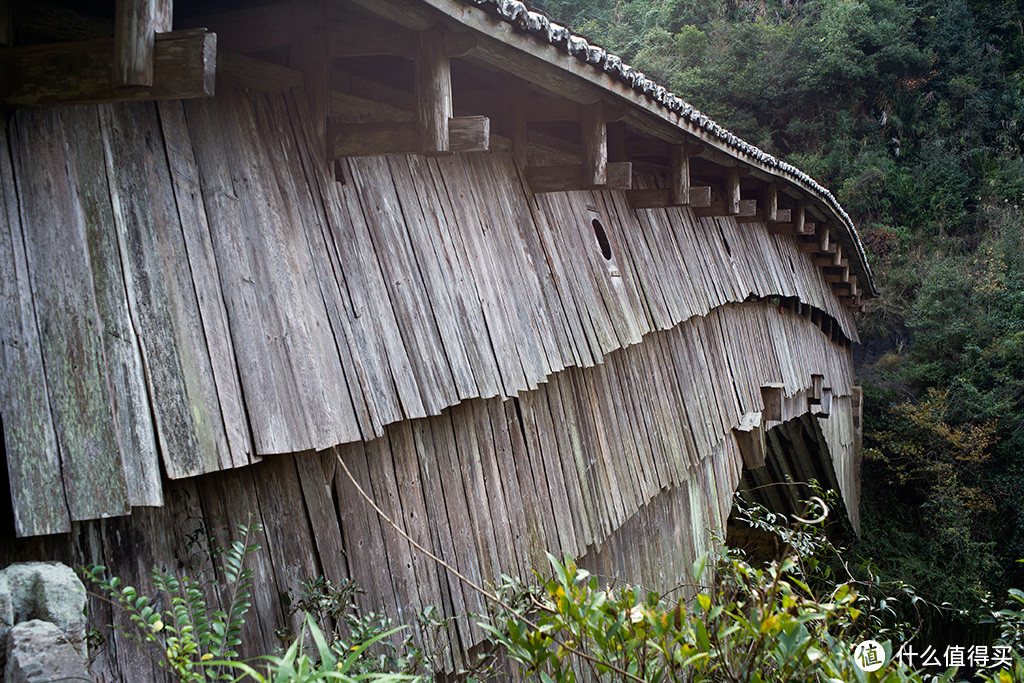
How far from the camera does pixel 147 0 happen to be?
1947 mm

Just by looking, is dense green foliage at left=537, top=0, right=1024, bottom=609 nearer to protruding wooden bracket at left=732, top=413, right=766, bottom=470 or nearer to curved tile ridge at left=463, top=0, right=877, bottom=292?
protruding wooden bracket at left=732, top=413, right=766, bottom=470

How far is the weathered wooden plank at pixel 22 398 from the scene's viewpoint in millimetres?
1941

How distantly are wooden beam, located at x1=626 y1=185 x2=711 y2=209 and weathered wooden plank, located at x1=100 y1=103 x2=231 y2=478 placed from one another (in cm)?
397

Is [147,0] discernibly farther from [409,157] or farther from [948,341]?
[948,341]

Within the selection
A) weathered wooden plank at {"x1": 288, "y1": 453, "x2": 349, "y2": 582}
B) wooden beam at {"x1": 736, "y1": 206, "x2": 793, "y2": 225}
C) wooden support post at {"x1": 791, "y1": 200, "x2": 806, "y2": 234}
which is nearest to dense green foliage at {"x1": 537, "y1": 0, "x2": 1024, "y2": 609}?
wooden support post at {"x1": 791, "y1": 200, "x2": 806, "y2": 234}

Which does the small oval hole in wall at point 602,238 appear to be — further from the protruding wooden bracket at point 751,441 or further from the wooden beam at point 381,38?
the protruding wooden bracket at point 751,441

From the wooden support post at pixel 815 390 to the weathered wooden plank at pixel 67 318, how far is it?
1120 cm

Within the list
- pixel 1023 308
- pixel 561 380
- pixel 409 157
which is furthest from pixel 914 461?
pixel 409 157

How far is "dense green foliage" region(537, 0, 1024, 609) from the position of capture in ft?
48.7

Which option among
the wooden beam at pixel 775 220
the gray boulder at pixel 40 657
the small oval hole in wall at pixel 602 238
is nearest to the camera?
the gray boulder at pixel 40 657

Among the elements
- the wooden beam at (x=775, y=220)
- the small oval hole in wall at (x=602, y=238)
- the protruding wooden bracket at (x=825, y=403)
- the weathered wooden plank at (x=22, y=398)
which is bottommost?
the protruding wooden bracket at (x=825, y=403)

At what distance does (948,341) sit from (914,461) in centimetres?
298

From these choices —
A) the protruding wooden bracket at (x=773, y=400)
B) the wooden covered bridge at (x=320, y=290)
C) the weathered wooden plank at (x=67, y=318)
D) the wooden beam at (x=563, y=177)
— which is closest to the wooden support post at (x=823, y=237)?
the protruding wooden bracket at (x=773, y=400)

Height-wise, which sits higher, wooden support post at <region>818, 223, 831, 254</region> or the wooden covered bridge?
wooden support post at <region>818, 223, 831, 254</region>
